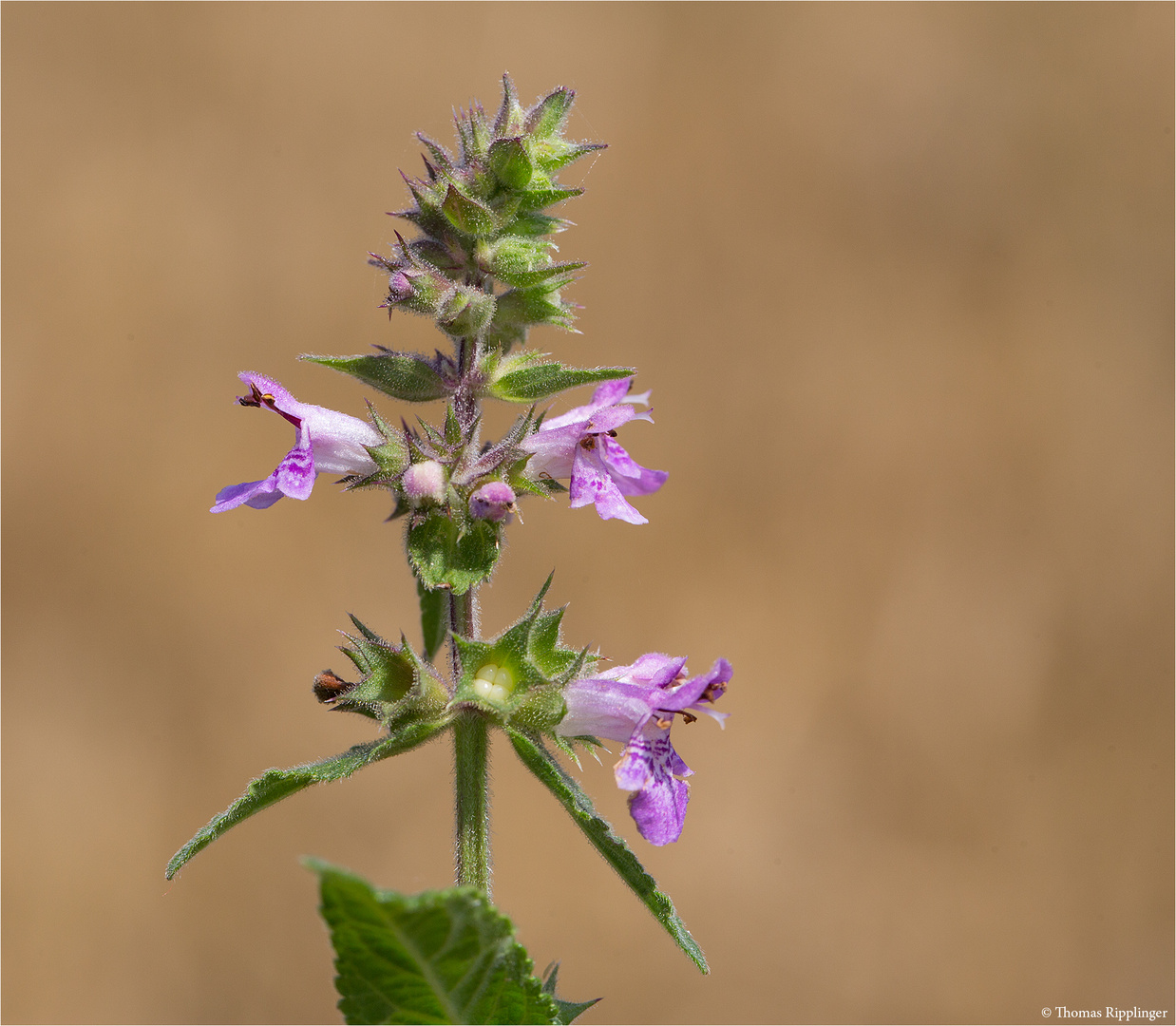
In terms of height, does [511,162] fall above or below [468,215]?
above

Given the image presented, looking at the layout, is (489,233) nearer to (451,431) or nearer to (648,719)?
(451,431)

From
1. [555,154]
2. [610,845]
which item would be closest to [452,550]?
[610,845]

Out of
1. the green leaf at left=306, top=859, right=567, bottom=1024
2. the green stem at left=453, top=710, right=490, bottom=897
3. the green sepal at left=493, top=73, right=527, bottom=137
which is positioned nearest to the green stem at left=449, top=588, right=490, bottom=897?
the green stem at left=453, top=710, right=490, bottom=897

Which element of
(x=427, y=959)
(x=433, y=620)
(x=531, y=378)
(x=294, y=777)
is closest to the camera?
(x=427, y=959)

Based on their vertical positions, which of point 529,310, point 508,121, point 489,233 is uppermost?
point 508,121

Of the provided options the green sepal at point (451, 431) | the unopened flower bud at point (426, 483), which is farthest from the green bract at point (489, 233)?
the unopened flower bud at point (426, 483)

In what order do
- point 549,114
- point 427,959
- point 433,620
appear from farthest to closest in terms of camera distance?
point 433,620 < point 549,114 < point 427,959

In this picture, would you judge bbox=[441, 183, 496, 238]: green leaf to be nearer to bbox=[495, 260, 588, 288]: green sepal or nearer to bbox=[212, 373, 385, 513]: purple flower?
bbox=[495, 260, 588, 288]: green sepal
